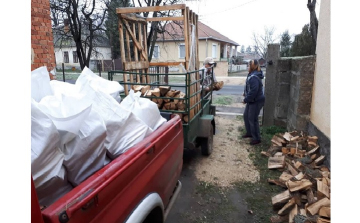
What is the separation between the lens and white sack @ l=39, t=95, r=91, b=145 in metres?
1.33

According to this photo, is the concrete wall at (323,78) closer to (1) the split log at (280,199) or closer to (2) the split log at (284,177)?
(2) the split log at (284,177)

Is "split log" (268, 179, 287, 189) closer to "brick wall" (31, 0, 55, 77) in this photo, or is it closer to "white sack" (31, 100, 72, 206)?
"white sack" (31, 100, 72, 206)

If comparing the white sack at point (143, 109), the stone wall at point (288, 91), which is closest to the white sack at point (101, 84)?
the white sack at point (143, 109)

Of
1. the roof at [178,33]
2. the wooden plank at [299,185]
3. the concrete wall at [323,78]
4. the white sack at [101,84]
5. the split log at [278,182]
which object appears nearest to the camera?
the white sack at [101,84]

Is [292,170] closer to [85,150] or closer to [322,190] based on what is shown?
[322,190]

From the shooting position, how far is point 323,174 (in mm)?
3477

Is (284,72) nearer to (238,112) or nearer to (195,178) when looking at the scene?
(238,112)

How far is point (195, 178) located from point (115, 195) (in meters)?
2.76

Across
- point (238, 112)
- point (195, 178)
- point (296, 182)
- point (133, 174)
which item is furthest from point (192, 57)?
point (238, 112)

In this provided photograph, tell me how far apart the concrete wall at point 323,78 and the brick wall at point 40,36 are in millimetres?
4998

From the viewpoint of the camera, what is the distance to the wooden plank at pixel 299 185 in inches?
125

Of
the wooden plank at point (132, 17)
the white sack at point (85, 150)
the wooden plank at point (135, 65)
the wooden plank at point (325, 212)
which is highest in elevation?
the wooden plank at point (132, 17)

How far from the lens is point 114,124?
178 cm

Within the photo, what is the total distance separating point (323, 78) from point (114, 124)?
12.4 ft
